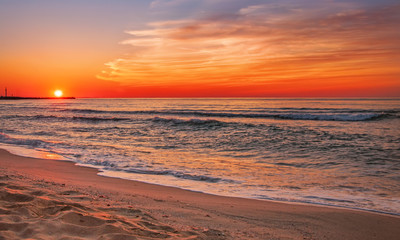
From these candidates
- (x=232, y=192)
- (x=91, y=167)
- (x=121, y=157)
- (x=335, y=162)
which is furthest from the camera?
(x=121, y=157)

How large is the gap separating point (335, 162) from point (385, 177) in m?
2.03

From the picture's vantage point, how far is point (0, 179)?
532cm

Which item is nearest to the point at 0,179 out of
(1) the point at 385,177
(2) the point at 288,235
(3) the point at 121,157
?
(3) the point at 121,157

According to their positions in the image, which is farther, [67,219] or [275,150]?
[275,150]

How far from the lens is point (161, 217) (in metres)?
3.96

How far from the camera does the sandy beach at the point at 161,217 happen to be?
3137 mm

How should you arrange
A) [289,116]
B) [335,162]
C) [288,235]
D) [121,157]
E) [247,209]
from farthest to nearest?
[289,116] < [121,157] < [335,162] < [247,209] < [288,235]

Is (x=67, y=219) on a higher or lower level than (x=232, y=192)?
higher

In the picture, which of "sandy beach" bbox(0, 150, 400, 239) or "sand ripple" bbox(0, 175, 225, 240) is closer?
"sand ripple" bbox(0, 175, 225, 240)

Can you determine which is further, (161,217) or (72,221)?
(161,217)

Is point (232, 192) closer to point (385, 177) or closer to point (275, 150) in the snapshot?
point (385, 177)

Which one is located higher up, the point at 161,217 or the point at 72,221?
the point at 72,221

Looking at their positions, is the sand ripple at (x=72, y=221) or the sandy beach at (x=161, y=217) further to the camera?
the sandy beach at (x=161, y=217)

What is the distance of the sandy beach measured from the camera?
3137 mm
